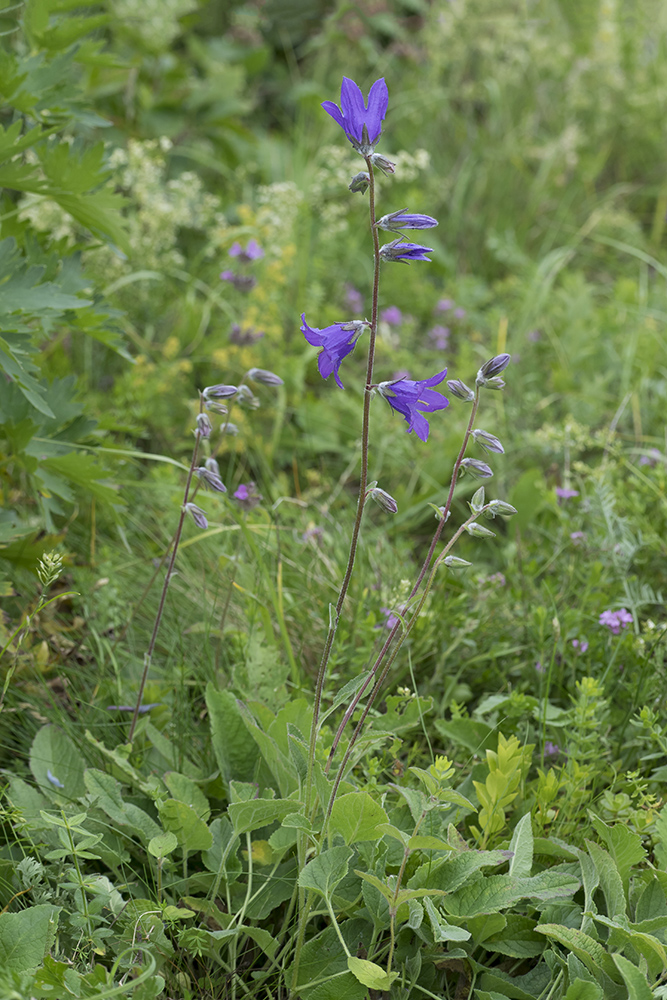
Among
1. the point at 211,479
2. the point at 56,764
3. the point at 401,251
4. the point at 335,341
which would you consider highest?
the point at 401,251

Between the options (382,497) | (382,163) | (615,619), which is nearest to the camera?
(382,163)

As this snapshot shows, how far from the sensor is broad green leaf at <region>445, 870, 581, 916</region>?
4.40 ft

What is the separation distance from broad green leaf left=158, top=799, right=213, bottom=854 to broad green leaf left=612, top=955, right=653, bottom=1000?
26.3 inches

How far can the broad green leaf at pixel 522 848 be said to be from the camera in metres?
1.39

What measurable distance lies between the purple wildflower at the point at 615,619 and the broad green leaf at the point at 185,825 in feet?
3.25

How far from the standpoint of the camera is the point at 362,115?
45.2 inches

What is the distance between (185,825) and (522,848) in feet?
1.84

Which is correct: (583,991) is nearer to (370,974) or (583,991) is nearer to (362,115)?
(370,974)

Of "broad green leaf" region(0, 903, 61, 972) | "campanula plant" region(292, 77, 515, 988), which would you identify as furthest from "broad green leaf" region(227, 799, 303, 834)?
"broad green leaf" region(0, 903, 61, 972)

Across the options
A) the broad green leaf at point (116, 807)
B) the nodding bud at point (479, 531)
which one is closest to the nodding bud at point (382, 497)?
the nodding bud at point (479, 531)

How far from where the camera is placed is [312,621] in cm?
210

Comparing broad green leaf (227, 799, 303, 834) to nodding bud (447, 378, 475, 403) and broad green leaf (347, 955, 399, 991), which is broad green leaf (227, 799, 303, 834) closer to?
broad green leaf (347, 955, 399, 991)

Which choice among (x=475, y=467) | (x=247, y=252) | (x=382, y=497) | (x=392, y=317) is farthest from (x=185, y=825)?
(x=392, y=317)

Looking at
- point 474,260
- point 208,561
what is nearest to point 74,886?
point 208,561
